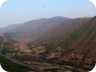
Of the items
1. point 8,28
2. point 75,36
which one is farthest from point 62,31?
point 8,28

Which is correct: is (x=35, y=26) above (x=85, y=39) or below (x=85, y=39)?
above

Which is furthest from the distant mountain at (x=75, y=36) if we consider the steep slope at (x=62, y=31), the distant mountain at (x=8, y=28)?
the distant mountain at (x=8, y=28)

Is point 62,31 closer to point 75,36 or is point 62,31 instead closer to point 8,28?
point 75,36

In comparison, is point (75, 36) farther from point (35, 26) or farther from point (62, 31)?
point (35, 26)

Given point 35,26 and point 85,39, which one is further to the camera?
point 35,26

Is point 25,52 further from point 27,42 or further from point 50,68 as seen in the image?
point 50,68

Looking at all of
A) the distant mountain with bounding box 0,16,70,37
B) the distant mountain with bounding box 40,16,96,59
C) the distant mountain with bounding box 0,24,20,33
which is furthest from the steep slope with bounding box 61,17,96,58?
the distant mountain with bounding box 0,24,20,33

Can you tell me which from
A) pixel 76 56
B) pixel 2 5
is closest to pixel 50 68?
pixel 76 56

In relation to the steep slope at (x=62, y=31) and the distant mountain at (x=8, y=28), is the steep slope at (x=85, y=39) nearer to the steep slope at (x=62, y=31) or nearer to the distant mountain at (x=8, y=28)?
the steep slope at (x=62, y=31)

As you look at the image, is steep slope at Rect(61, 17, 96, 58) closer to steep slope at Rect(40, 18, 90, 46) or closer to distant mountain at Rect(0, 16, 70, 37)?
steep slope at Rect(40, 18, 90, 46)

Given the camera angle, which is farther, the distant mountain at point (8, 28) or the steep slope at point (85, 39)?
the distant mountain at point (8, 28)

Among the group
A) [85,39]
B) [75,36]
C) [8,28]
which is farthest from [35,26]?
[85,39]
